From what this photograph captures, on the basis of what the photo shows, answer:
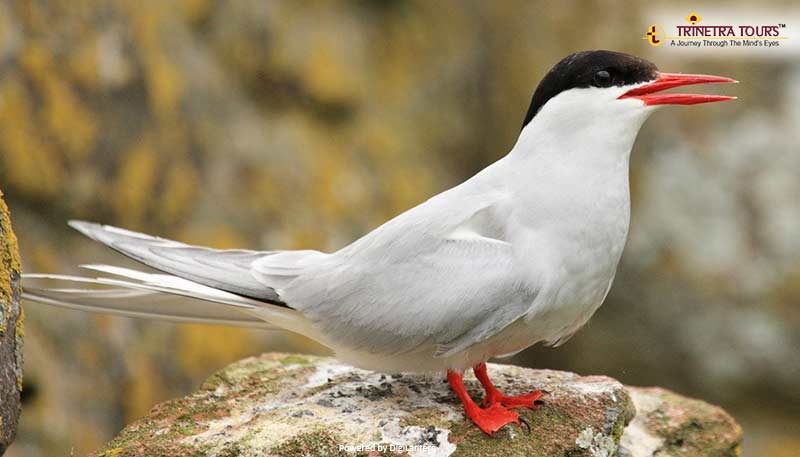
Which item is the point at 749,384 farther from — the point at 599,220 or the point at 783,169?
the point at 599,220

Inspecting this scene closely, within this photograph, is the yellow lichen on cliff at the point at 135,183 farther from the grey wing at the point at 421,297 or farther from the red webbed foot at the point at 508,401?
the red webbed foot at the point at 508,401

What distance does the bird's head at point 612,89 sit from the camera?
3.46 metres

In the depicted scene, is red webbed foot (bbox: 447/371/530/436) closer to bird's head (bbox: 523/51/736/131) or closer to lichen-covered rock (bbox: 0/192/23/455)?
bird's head (bbox: 523/51/736/131)

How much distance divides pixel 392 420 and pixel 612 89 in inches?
54.2

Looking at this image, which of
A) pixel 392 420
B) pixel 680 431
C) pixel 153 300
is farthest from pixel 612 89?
pixel 153 300

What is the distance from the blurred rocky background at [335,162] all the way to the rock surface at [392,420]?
188 centimetres

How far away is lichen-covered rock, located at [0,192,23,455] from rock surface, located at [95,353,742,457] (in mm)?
421

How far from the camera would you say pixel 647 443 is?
4074 millimetres

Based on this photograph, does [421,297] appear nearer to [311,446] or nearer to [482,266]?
[482,266]

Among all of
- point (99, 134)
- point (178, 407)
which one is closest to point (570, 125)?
point (178, 407)

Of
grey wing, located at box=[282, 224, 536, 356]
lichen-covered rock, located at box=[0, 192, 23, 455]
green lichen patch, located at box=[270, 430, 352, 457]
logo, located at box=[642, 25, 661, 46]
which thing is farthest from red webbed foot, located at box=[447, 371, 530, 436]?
logo, located at box=[642, 25, 661, 46]

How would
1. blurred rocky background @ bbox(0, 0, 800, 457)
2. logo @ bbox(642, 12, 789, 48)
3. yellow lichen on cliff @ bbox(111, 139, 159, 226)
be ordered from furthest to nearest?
logo @ bbox(642, 12, 789, 48), yellow lichen on cliff @ bbox(111, 139, 159, 226), blurred rocky background @ bbox(0, 0, 800, 457)

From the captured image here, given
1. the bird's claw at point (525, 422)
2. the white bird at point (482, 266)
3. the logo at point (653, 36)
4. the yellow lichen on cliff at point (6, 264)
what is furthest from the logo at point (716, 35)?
the yellow lichen on cliff at point (6, 264)

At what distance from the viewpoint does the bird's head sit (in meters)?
3.46
